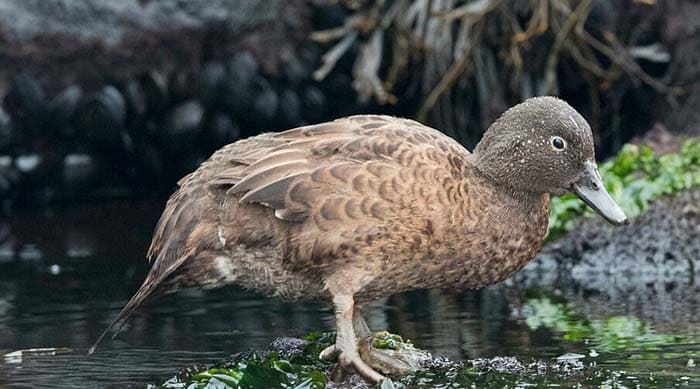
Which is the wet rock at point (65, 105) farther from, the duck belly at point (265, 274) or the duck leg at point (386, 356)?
the duck leg at point (386, 356)

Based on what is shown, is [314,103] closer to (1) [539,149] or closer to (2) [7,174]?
(2) [7,174]

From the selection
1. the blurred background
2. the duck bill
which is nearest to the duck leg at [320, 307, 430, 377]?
the duck bill

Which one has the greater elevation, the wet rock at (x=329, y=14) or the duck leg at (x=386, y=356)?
the wet rock at (x=329, y=14)

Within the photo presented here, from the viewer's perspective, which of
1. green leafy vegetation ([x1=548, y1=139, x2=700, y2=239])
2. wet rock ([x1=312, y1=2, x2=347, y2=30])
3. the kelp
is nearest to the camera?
green leafy vegetation ([x1=548, y1=139, x2=700, y2=239])

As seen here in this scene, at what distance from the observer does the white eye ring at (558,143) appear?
589 centimetres

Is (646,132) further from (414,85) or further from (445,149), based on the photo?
(445,149)

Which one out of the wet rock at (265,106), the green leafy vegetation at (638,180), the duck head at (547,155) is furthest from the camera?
the wet rock at (265,106)

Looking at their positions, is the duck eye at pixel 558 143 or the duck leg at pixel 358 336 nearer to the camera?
the duck eye at pixel 558 143

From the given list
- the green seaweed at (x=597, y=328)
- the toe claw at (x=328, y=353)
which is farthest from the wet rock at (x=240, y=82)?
the toe claw at (x=328, y=353)

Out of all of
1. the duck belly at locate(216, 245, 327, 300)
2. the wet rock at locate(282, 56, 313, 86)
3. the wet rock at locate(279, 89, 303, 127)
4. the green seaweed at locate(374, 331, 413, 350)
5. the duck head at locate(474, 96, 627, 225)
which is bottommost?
the green seaweed at locate(374, 331, 413, 350)

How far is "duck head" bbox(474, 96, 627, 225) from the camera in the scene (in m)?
5.89

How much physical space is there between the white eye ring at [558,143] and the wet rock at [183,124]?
5.93 metres

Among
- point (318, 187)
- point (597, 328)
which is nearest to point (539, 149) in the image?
point (318, 187)

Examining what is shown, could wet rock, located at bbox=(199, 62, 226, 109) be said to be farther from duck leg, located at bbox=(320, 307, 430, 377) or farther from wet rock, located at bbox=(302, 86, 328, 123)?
duck leg, located at bbox=(320, 307, 430, 377)
